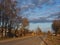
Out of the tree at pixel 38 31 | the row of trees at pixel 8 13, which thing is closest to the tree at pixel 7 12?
the row of trees at pixel 8 13

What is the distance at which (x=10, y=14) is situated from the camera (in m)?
59.9

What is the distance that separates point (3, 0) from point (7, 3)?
164cm

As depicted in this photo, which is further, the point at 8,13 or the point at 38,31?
the point at 38,31

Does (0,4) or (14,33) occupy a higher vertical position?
(0,4)

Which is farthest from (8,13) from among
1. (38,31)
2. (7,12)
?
(38,31)

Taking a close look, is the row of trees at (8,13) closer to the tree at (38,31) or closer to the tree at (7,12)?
the tree at (7,12)

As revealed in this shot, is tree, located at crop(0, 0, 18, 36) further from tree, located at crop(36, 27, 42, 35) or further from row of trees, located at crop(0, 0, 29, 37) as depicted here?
tree, located at crop(36, 27, 42, 35)

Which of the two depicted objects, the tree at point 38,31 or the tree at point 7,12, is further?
the tree at point 38,31

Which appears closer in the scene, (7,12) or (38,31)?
(7,12)

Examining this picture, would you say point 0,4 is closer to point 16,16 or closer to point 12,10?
point 12,10

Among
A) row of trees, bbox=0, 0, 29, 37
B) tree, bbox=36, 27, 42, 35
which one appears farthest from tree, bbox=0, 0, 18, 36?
tree, bbox=36, 27, 42, 35

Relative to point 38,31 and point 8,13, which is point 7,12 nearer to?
point 8,13

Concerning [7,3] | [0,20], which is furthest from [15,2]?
[0,20]

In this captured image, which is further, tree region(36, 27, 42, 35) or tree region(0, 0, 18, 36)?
tree region(36, 27, 42, 35)
